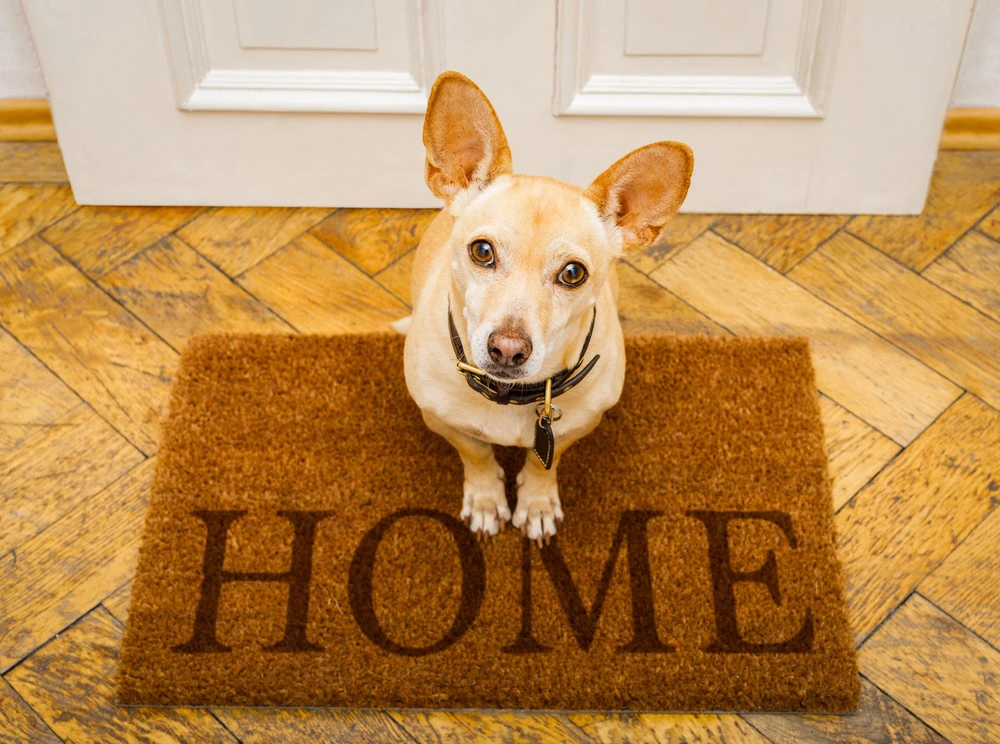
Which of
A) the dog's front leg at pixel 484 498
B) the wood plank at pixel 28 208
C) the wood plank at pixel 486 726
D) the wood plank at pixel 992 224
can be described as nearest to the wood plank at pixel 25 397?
the wood plank at pixel 28 208

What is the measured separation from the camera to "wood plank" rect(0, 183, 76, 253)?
204 centimetres

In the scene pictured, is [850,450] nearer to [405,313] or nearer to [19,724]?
[405,313]

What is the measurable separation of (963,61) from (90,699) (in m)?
2.11

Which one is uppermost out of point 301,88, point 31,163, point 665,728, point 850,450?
point 301,88

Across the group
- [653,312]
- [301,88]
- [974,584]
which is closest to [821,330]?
[653,312]

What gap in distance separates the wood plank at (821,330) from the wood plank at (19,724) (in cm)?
138

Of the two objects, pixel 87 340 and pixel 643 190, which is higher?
pixel 643 190

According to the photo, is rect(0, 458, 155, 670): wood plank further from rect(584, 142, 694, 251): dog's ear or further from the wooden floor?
rect(584, 142, 694, 251): dog's ear

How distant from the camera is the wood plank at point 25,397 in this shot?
172 cm

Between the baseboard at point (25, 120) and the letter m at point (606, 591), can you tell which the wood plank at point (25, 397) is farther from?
the letter m at point (606, 591)

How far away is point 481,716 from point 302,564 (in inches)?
15.0

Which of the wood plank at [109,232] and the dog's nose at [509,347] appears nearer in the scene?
the dog's nose at [509,347]

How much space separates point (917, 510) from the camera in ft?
5.37

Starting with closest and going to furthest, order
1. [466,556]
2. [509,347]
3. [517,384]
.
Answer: [509,347]
[517,384]
[466,556]
